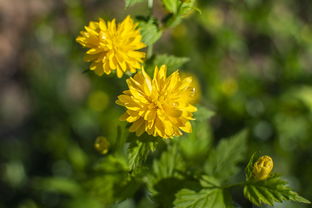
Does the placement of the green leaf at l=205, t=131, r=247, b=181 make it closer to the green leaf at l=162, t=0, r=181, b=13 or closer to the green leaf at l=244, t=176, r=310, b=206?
the green leaf at l=244, t=176, r=310, b=206

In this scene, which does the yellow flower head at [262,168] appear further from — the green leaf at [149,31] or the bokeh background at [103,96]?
the bokeh background at [103,96]

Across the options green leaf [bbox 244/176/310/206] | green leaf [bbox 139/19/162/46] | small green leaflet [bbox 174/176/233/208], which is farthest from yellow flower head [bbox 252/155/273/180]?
green leaf [bbox 139/19/162/46]

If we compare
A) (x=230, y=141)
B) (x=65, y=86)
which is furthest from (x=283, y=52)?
(x=65, y=86)

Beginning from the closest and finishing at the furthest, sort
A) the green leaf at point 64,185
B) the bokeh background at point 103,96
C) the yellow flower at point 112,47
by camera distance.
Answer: the yellow flower at point 112,47 → the green leaf at point 64,185 → the bokeh background at point 103,96

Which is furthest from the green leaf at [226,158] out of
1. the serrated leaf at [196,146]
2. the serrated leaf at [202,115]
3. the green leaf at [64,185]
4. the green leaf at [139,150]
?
the green leaf at [64,185]

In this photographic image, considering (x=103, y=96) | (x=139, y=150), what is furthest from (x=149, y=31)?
(x=103, y=96)

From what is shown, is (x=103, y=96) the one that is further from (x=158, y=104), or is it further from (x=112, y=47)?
(x=158, y=104)
